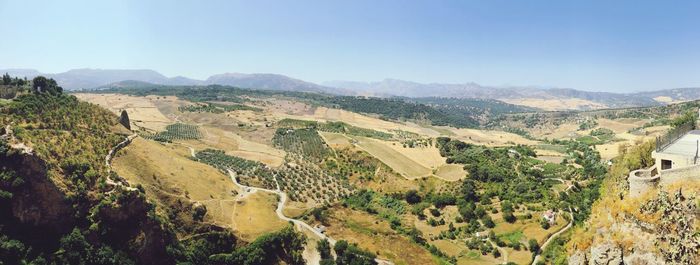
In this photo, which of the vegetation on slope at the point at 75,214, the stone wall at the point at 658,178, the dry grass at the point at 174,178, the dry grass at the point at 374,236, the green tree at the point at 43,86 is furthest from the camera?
the green tree at the point at 43,86

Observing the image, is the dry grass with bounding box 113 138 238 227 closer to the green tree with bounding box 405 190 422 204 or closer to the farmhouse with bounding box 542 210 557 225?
the green tree with bounding box 405 190 422 204

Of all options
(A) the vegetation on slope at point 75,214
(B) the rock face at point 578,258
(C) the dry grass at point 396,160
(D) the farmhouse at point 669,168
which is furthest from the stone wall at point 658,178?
(C) the dry grass at point 396,160

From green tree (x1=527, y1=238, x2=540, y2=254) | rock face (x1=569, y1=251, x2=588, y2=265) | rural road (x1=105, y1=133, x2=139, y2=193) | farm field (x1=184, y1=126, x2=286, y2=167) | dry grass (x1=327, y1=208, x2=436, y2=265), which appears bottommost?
dry grass (x1=327, y1=208, x2=436, y2=265)

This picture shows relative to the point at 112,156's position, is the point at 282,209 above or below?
below

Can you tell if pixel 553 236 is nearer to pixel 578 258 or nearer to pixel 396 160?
pixel 578 258

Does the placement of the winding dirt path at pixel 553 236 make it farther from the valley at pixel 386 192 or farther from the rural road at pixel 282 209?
the rural road at pixel 282 209

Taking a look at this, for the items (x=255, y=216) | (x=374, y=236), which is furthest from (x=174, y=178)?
(x=374, y=236)

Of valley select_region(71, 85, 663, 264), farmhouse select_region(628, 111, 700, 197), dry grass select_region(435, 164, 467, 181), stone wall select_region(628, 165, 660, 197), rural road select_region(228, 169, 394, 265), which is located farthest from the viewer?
dry grass select_region(435, 164, 467, 181)

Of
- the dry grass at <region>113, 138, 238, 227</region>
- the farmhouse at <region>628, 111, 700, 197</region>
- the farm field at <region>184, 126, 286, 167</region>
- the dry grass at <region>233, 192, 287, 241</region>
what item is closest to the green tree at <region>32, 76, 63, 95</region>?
the dry grass at <region>113, 138, 238, 227</region>

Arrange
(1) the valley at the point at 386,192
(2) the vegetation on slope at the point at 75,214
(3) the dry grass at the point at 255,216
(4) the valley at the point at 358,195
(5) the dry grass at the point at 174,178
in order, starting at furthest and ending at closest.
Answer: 1. (1) the valley at the point at 386,192
2. (3) the dry grass at the point at 255,216
3. (5) the dry grass at the point at 174,178
4. (4) the valley at the point at 358,195
5. (2) the vegetation on slope at the point at 75,214
